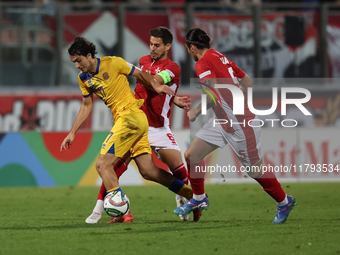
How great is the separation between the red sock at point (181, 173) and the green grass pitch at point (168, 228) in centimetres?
48

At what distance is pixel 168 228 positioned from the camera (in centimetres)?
566

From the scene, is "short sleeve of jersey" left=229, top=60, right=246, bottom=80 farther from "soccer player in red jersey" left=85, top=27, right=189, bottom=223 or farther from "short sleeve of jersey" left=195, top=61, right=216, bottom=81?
"soccer player in red jersey" left=85, top=27, right=189, bottom=223

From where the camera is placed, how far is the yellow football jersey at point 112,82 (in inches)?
235

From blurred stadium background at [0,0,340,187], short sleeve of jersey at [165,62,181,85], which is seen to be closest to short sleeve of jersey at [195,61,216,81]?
short sleeve of jersey at [165,62,181,85]

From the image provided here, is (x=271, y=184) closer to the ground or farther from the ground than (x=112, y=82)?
closer to the ground

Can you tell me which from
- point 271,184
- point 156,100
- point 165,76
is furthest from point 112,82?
point 271,184

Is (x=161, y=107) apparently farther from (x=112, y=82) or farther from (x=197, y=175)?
(x=197, y=175)

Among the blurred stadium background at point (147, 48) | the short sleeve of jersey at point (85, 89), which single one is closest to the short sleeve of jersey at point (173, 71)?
the short sleeve of jersey at point (85, 89)

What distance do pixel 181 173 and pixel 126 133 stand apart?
3.66ft

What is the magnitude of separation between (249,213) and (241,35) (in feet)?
26.2

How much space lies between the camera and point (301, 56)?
1430cm

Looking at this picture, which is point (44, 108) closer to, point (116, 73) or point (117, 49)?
point (117, 49)

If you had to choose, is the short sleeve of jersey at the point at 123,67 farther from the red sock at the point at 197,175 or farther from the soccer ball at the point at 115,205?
the soccer ball at the point at 115,205

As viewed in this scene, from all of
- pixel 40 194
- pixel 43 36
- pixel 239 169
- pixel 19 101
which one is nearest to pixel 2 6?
pixel 43 36
